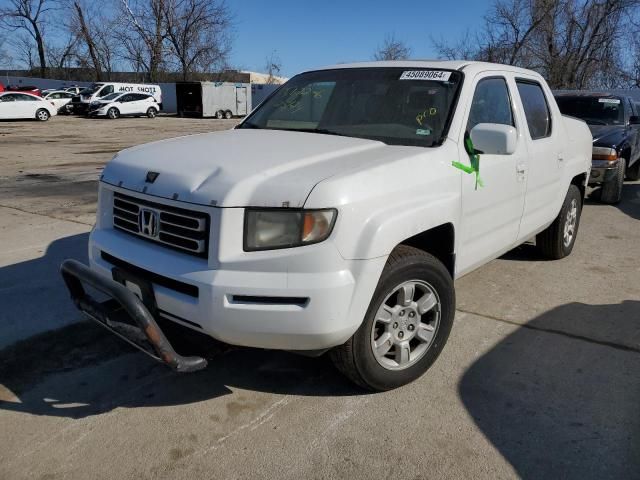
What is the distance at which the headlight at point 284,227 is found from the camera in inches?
102

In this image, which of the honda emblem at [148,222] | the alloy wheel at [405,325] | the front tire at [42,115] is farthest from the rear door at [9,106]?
the alloy wheel at [405,325]

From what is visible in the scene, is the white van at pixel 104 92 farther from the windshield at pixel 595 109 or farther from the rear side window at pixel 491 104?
the rear side window at pixel 491 104

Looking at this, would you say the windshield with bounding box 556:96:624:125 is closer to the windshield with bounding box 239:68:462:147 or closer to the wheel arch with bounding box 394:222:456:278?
the windshield with bounding box 239:68:462:147

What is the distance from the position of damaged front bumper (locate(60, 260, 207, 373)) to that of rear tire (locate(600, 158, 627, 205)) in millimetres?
7702

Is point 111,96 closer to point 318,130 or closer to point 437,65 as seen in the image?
point 318,130

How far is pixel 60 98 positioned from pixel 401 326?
40321 mm

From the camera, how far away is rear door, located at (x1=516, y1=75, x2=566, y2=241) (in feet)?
14.2

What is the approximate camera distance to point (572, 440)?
Answer: 2770 mm

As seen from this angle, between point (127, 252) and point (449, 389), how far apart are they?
1.93 meters

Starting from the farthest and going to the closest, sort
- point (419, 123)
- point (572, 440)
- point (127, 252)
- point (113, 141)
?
point (113, 141) → point (419, 123) → point (127, 252) → point (572, 440)

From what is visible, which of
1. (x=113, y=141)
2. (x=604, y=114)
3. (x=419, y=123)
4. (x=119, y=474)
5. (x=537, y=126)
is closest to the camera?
(x=119, y=474)

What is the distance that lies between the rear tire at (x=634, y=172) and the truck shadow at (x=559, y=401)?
8170 millimetres

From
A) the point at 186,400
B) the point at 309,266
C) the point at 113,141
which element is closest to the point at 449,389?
the point at 309,266

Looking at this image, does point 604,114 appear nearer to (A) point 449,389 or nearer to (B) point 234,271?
(A) point 449,389
